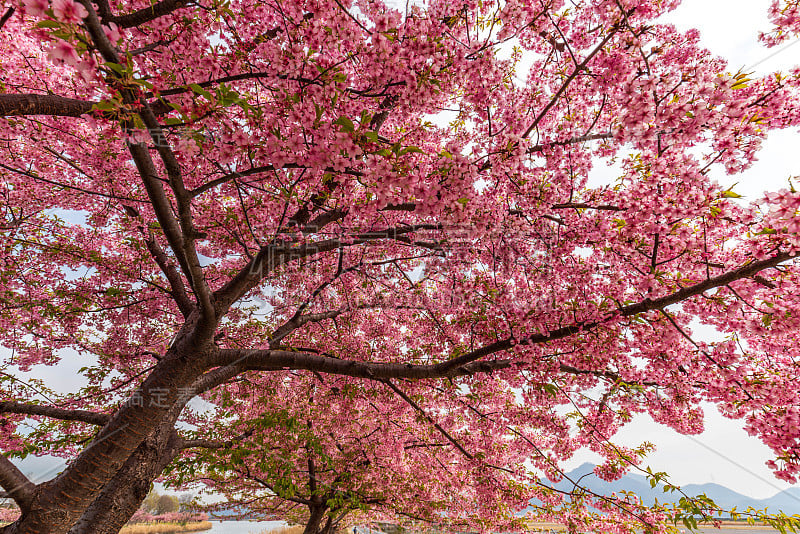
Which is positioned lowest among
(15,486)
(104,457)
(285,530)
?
(285,530)

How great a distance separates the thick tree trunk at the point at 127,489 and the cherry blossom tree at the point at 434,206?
0.03 meters

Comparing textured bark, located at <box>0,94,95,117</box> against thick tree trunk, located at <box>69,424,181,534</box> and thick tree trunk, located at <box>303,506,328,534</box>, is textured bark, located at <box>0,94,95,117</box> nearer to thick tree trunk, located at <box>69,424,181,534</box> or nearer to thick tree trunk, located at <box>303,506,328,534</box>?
thick tree trunk, located at <box>69,424,181,534</box>

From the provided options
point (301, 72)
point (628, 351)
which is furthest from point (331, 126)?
point (628, 351)

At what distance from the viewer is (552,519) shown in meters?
5.05

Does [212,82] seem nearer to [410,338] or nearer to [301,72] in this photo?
[301,72]

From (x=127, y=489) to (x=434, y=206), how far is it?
6.37 meters

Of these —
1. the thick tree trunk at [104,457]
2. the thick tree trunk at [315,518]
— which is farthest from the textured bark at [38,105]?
the thick tree trunk at [315,518]

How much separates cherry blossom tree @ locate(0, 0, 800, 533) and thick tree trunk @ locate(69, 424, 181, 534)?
0.10 feet

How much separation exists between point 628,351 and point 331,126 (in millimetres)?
4948

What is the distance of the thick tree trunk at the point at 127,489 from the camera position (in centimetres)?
444

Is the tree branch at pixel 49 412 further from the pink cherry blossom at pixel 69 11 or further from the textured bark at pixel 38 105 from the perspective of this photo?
the pink cherry blossom at pixel 69 11

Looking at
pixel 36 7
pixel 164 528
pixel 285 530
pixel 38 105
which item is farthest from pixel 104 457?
pixel 164 528

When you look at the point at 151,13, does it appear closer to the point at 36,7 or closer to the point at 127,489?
the point at 36,7

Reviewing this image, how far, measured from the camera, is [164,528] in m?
17.8
